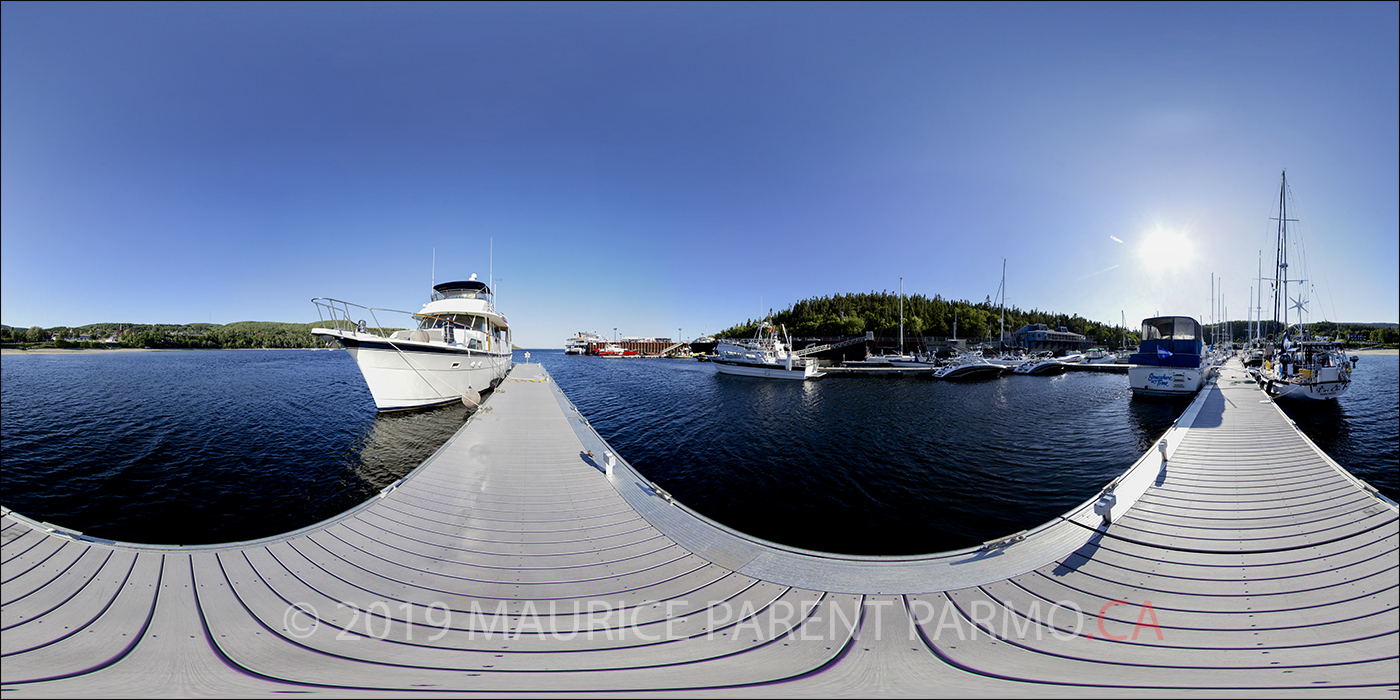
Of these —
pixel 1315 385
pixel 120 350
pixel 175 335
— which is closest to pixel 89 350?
pixel 120 350

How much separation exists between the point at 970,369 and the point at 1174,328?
691 inches

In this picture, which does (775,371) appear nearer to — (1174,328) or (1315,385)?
(1174,328)

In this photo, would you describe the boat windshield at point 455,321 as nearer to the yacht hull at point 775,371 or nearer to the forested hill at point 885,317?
the yacht hull at point 775,371

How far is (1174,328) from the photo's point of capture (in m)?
24.0

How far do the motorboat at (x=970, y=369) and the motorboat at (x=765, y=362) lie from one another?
38.5 ft

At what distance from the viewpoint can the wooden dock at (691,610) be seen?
290cm

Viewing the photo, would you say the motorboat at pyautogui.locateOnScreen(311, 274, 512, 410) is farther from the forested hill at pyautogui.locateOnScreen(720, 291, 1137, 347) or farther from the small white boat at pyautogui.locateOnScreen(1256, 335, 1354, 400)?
the forested hill at pyautogui.locateOnScreen(720, 291, 1137, 347)

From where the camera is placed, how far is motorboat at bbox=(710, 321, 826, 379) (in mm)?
39656

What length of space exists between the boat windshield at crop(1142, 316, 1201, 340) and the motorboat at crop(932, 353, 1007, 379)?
15556 mm

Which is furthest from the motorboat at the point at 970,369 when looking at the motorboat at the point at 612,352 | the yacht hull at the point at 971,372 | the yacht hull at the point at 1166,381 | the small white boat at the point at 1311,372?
the motorboat at the point at 612,352

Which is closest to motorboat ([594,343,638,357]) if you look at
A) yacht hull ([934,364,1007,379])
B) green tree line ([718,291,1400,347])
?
green tree line ([718,291,1400,347])

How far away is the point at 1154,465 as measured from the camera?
26.9 feet

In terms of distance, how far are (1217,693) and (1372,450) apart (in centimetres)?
2312

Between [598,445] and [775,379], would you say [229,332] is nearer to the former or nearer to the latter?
[775,379]
